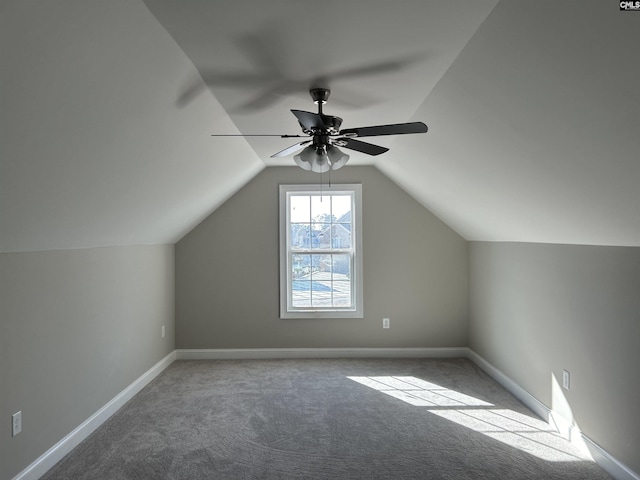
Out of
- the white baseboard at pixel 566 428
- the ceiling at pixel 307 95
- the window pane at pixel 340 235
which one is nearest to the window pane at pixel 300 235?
the window pane at pixel 340 235

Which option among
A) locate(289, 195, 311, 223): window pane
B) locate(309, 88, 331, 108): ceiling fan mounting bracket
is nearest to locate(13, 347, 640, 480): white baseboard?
locate(289, 195, 311, 223): window pane

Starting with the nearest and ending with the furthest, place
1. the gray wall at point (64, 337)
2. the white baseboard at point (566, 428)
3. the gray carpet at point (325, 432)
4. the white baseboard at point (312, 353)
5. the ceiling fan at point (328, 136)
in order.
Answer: the ceiling fan at point (328, 136) < the gray wall at point (64, 337) < the white baseboard at point (566, 428) < the gray carpet at point (325, 432) < the white baseboard at point (312, 353)

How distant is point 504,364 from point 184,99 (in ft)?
12.2

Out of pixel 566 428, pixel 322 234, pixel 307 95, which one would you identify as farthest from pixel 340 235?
pixel 566 428

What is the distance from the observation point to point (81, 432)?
3062mm

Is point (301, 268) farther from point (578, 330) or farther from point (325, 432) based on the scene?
point (578, 330)

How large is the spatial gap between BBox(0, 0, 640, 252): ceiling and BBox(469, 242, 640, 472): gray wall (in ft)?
0.76

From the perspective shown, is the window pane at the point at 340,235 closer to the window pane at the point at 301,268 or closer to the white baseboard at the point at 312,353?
the window pane at the point at 301,268

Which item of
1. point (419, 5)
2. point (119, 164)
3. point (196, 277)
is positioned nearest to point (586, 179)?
point (419, 5)

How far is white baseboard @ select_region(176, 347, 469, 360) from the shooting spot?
5199 millimetres

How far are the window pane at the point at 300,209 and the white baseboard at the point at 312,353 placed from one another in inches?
63.2

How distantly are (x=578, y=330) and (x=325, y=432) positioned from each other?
6.40 feet

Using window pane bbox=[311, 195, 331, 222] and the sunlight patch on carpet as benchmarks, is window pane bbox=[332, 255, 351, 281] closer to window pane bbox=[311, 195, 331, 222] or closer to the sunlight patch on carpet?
window pane bbox=[311, 195, 331, 222]

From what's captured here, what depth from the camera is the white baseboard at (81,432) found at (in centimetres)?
256
